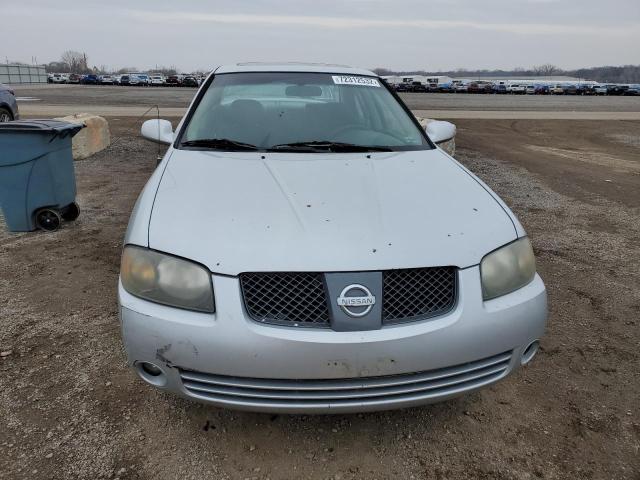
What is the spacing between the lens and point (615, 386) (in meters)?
2.65

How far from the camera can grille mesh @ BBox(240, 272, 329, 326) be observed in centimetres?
184

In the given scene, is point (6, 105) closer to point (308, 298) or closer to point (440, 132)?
point (440, 132)

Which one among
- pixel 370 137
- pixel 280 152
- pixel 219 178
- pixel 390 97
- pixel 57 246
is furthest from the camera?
pixel 57 246

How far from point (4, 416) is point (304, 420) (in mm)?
1387

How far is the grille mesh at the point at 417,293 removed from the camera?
1.88 m

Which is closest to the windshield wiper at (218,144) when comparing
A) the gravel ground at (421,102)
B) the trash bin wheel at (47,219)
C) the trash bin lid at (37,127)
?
the trash bin lid at (37,127)

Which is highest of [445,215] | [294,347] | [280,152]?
[280,152]

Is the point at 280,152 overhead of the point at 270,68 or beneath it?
beneath

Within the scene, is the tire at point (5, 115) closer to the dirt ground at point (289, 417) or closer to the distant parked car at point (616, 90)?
the dirt ground at point (289, 417)

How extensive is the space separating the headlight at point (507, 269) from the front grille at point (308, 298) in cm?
27

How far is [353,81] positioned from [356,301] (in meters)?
2.29

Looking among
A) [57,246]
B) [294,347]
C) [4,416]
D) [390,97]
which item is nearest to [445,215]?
[294,347]

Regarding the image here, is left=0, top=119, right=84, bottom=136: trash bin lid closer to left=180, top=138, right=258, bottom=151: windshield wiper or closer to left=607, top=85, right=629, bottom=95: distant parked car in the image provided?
left=180, top=138, right=258, bottom=151: windshield wiper

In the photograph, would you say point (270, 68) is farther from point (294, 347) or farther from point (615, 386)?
point (615, 386)
